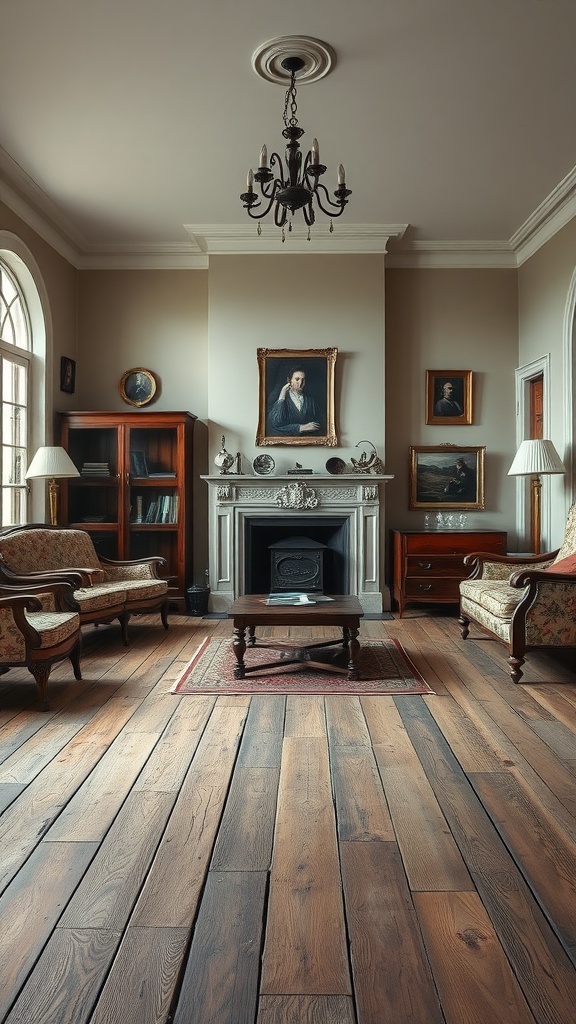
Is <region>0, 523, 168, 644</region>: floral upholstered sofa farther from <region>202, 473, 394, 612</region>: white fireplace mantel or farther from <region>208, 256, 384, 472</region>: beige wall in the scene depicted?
<region>208, 256, 384, 472</region>: beige wall

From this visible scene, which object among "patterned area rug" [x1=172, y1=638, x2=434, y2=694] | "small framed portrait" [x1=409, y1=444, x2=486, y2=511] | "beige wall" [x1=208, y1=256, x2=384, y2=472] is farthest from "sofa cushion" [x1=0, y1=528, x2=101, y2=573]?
"small framed portrait" [x1=409, y1=444, x2=486, y2=511]

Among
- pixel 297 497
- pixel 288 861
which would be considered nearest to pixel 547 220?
pixel 297 497

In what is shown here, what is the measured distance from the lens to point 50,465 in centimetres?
567

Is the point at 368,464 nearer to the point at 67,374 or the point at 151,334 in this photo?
the point at 151,334

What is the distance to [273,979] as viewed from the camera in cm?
161

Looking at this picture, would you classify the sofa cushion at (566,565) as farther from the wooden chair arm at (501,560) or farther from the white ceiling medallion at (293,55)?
the white ceiling medallion at (293,55)

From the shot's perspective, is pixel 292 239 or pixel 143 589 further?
pixel 292 239

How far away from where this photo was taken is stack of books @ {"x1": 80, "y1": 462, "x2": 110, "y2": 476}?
21.5ft

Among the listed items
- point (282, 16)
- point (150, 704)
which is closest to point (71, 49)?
point (282, 16)

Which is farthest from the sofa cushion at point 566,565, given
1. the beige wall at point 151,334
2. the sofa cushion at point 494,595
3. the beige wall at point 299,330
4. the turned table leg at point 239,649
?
the beige wall at point 151,334

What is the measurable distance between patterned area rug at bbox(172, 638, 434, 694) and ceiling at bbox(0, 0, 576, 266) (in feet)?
11.1

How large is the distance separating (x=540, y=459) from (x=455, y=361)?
67.7 inches

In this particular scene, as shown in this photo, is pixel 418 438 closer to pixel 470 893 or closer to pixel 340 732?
pixel 340 732

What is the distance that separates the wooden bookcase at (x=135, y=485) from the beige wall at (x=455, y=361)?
1.99 metres
